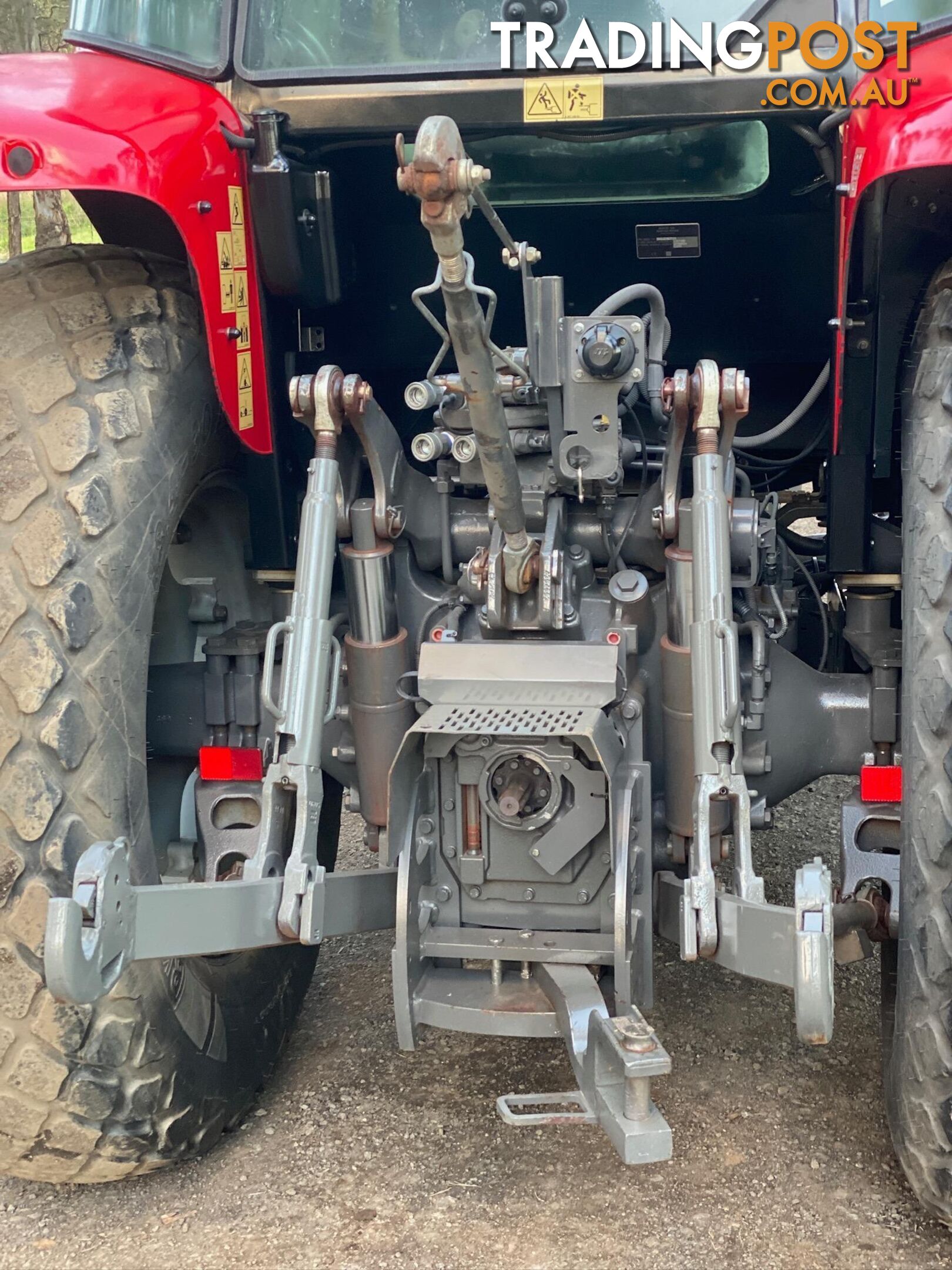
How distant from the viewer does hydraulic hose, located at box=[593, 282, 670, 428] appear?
7.23 feet

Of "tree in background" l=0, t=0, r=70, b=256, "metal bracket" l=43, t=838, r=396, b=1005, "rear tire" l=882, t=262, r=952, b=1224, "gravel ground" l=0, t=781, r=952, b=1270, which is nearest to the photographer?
"metal bracket" l=43, t=838, r=396, b=1005

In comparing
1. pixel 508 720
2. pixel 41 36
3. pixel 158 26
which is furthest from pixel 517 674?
pixel 41 36

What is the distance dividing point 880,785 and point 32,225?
14.8 m

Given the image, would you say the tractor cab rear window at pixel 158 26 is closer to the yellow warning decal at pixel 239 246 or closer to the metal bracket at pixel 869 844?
the yellow warning decal at pixel 239 246

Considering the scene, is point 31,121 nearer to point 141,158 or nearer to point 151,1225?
point 141,158

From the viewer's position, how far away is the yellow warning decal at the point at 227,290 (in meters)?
2.17

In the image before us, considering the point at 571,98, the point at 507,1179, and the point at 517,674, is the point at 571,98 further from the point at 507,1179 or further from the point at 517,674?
the point at 507,1179

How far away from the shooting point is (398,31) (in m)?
2.28

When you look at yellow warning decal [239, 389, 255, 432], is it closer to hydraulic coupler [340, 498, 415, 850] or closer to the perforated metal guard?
hydraulic coupler [340, 498, 415, 850]

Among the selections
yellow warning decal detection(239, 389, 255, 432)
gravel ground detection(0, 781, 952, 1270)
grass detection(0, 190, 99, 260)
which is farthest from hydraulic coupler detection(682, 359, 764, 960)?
grass detection(0, 190, 99, 260)

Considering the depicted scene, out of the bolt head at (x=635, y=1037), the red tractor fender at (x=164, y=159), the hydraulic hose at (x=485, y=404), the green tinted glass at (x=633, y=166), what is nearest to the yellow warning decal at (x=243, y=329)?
the red tractor fender at (x=164, y=159)

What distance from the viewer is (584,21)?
7.25 feet

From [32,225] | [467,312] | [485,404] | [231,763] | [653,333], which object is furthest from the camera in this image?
[32,225]

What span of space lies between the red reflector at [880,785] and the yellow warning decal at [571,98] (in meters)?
1.23
